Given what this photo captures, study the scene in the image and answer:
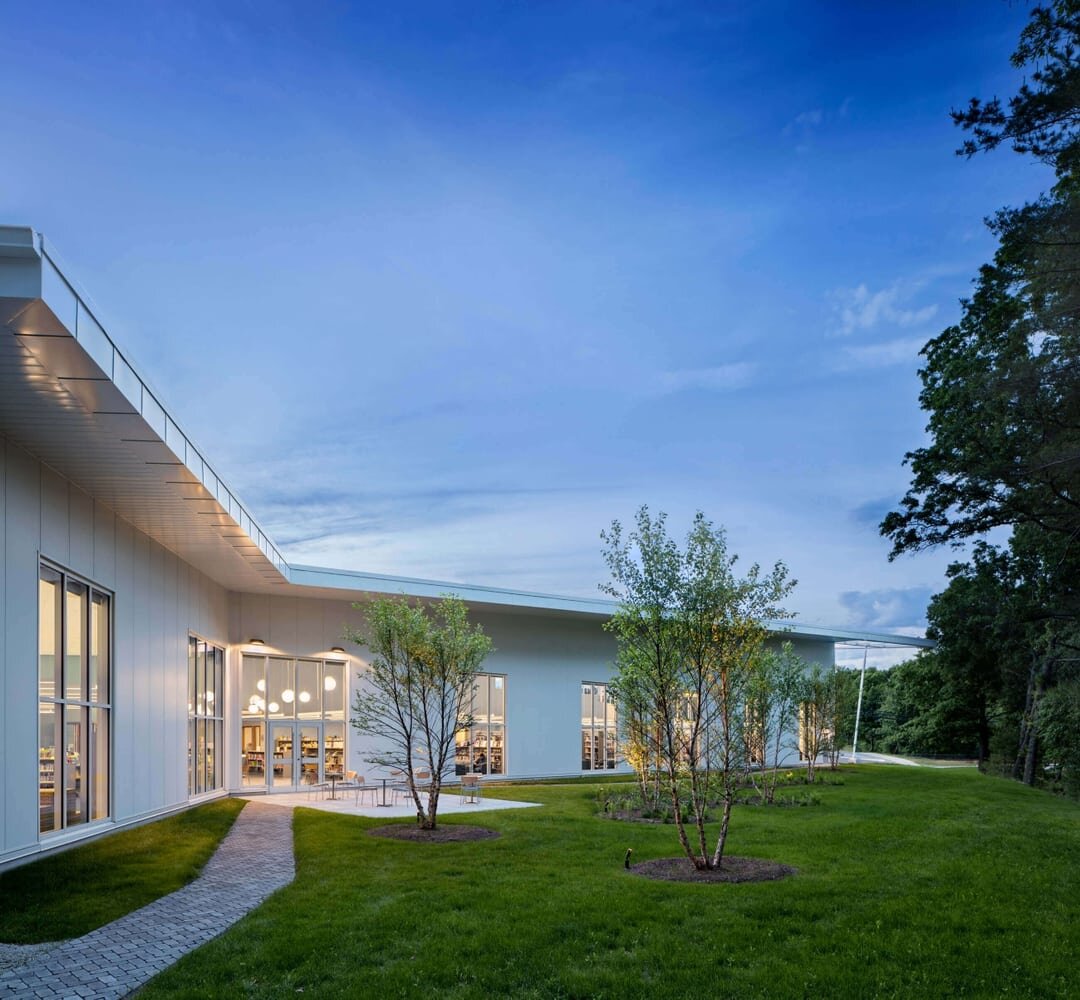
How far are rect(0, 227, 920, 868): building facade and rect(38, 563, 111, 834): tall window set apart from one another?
0.04 metres

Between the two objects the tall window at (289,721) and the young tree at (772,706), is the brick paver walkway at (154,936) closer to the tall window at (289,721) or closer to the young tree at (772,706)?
the young tree at (772,706)

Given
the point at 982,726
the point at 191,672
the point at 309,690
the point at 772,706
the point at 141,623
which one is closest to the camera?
the point at 141,623

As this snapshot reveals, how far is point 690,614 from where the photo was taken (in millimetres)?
12180

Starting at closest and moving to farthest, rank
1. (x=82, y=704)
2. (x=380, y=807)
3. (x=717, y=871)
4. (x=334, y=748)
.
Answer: (x=717, y=871) < (x=82, y=704) < (x=380, y=807) < (x=334, y=748)

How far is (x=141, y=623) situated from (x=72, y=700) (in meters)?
3.57

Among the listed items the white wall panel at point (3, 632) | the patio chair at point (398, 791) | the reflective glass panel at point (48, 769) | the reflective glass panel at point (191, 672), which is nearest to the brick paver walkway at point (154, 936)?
the reflective glass panel at point (48, 769)

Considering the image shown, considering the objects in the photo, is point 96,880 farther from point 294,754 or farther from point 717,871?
point 294,754

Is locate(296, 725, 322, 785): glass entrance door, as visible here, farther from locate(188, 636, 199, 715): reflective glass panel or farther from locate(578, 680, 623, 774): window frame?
locate(578, 680, 623, 774): window frame

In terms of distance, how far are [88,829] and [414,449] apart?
23.8 metres

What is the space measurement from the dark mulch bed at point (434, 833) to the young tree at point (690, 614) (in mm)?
4320

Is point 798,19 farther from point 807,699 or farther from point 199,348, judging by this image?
point 807,699

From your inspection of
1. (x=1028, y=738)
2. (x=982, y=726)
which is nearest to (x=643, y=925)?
Answer: (x=1028, y=738)

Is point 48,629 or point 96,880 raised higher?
point 48,629

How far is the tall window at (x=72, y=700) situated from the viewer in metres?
13.4
